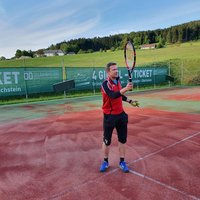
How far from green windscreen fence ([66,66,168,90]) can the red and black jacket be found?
43.9 ft

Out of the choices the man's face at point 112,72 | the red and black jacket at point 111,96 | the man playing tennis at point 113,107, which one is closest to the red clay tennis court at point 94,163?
the man playing tennis at point 113,107

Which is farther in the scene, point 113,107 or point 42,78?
point 42,78

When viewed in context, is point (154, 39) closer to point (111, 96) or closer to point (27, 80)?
point (27, 80)

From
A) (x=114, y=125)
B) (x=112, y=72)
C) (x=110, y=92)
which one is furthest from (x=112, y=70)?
(x=114, y=125)

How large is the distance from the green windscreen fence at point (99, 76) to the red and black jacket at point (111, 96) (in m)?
13.4

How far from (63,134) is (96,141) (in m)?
1.20

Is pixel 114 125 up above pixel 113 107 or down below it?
below

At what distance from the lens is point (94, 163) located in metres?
4.85

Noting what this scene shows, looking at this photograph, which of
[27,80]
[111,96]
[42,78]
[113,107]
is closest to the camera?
[111,96]

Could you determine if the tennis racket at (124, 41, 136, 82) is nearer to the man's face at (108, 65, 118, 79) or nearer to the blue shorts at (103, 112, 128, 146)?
the man's face at (108, 65, 118, 79)

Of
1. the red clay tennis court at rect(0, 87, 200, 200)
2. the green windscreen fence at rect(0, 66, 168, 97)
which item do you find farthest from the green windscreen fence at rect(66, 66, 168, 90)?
the red clay tennis court at rect(0, 87, 200, 200)

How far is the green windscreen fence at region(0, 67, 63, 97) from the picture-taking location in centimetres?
1440

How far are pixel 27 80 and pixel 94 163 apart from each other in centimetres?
1141

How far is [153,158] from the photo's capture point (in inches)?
197
